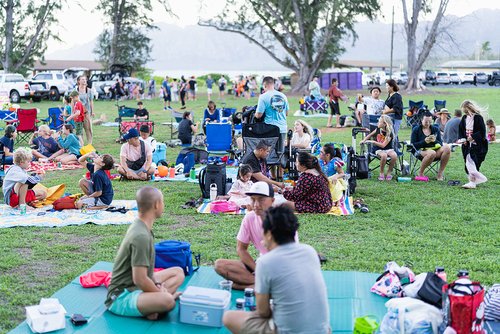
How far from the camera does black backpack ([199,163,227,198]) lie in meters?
9.42

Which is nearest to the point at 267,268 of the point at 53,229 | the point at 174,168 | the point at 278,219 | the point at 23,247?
the point at 278,219

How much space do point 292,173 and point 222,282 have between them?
5370mm

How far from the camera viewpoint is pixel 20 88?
3108 cm

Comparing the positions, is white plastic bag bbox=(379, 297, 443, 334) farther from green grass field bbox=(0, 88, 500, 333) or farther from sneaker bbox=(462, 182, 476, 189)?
sneaker bbox=(462, 182, 476, 189)

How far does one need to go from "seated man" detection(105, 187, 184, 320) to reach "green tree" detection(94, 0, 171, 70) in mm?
37806

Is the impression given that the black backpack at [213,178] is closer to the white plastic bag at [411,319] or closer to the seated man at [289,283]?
the white plastic bag at [411,319]

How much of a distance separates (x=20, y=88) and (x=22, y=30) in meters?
10.6

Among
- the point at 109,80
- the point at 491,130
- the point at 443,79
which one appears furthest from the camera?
the point at 443,79

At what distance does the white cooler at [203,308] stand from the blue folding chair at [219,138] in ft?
25.1

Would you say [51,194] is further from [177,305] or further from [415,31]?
[415,31]

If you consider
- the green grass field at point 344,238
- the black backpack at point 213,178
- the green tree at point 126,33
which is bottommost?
the green grass field at point 344,238

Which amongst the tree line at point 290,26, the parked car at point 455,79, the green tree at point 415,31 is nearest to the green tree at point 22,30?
the tree line at point 290,26

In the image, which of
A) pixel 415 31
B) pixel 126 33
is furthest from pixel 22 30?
pixel 415 31

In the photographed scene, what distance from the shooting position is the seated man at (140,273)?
15.5ft
